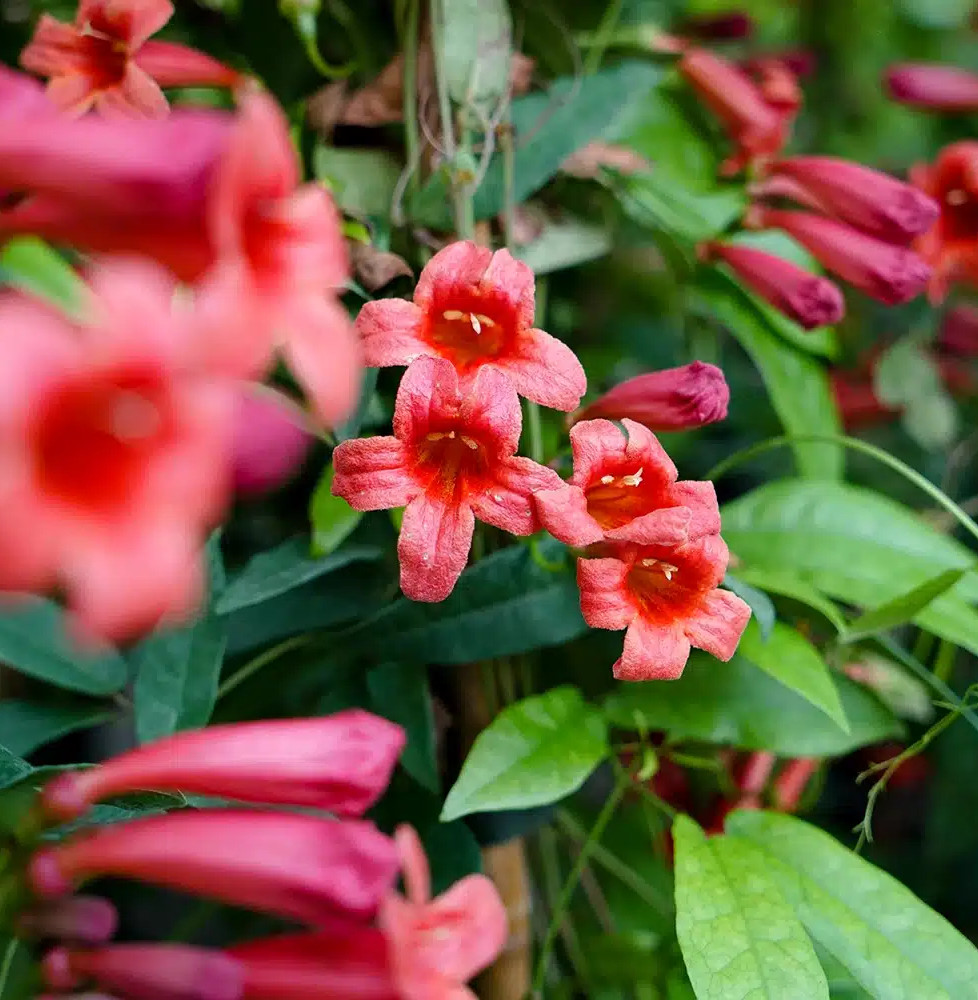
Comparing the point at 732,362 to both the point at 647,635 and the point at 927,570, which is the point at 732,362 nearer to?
the point at 927,570

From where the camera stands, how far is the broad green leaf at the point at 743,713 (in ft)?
1.95

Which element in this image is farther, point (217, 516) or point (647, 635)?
point (647, 635)

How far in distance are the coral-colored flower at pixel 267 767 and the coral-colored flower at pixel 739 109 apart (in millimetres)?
585

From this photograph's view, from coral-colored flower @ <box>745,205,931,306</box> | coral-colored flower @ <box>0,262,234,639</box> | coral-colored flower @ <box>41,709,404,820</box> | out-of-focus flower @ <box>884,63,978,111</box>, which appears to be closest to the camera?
coral-colored flower @ <box>0,262,234,639</box>

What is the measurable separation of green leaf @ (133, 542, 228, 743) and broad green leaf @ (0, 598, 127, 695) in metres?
0.03

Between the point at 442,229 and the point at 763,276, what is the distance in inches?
8.8

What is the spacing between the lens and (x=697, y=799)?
2.48 ft

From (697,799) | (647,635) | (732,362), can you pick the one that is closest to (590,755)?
(647,635)

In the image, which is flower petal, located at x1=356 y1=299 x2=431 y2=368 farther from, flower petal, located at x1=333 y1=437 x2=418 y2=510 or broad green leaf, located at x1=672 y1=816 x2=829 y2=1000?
broad green leaf, located at x1=672 y1=816 x2=829 y2=1000

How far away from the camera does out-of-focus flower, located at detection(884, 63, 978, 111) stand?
0.92 metres

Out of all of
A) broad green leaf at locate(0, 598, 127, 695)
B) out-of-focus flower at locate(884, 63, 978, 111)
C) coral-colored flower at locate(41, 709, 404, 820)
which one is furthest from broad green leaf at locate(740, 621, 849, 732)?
out-of-focus flower at locate(884, 63, 978, 111)

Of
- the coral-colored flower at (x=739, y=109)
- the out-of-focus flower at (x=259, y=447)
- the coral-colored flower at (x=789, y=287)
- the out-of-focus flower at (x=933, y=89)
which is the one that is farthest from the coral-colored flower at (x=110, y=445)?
the out-of-focus flower at (x=933, y=89)

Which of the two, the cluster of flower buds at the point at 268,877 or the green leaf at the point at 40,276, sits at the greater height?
the green leaf at the point at 40,276

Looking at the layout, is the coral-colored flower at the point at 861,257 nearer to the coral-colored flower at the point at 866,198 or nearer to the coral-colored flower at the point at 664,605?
the coral-colored flower at the point at 866,198
